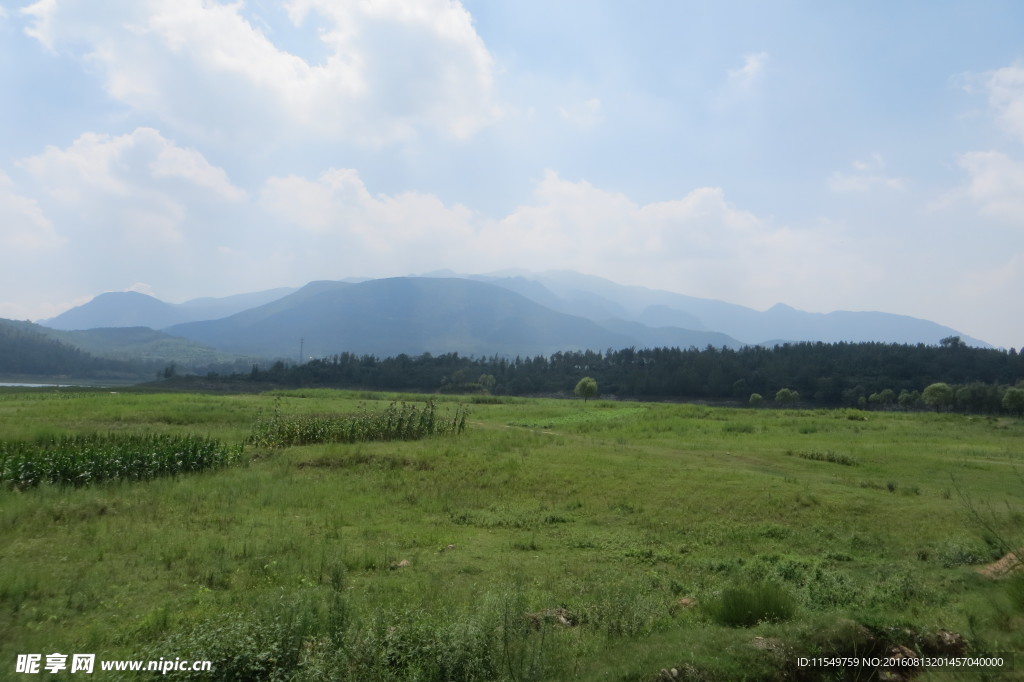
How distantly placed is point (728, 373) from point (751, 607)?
101 metres

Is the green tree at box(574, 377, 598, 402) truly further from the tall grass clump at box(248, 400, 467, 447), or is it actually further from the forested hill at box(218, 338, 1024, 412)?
the tall grass clump at box(248, 400, 467, 447)

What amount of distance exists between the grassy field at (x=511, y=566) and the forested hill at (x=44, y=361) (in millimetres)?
118599

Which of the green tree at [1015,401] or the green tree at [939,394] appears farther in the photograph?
the green tree at [939,394]

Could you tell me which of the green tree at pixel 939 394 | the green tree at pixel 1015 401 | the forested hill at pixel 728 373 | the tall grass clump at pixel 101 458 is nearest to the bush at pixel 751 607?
the tall grass clump at pixel 101 458

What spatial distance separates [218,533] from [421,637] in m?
7.28

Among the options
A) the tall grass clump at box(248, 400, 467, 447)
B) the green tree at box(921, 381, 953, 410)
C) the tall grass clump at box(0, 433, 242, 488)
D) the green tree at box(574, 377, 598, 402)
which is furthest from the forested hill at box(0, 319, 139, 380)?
the green tree at box(921, 381, 953, 410)

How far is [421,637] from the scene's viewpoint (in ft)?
20.6

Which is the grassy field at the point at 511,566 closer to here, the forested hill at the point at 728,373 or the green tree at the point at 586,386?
the green tree at the point at 586,386

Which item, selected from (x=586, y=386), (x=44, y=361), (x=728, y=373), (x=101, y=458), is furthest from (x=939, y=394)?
(x=44, y=361)

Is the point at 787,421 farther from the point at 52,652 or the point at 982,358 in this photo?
the point at 982,358

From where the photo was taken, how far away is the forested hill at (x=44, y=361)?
11312cm

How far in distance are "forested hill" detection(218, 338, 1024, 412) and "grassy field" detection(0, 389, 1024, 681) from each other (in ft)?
253

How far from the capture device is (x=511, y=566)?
33.4ft

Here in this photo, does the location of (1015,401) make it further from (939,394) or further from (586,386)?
(586,386)
